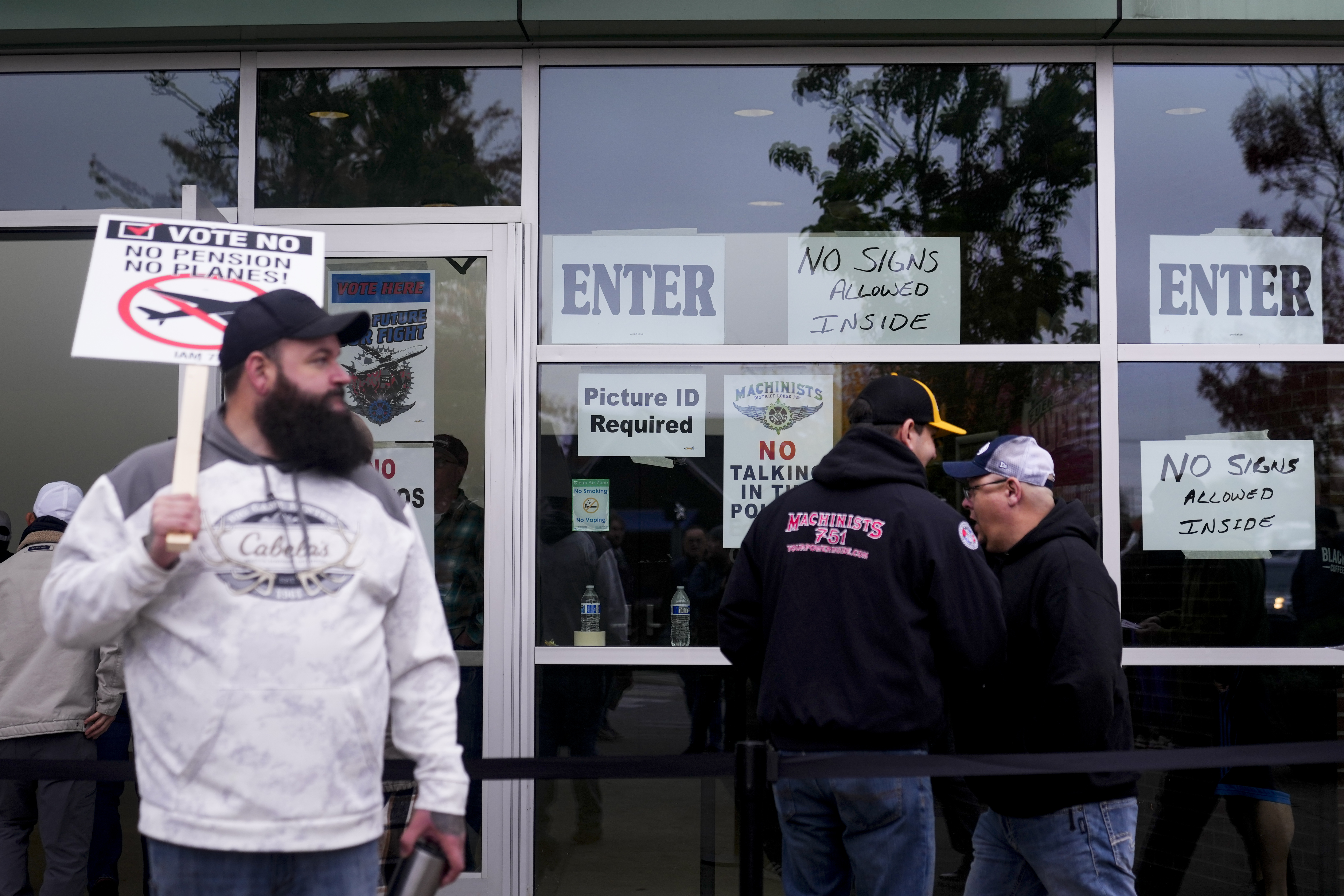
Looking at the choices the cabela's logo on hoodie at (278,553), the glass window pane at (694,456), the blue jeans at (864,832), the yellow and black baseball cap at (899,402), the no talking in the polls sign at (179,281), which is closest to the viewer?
the cabela's logo on hoodie at (278,553)

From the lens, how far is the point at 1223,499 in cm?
550

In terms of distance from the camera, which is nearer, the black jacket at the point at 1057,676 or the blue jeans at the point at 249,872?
the blue jeans at the point at 249,872

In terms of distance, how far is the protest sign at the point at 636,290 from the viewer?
18.3 ft

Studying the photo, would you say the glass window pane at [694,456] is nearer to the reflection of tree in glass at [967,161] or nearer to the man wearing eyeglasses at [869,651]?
the reflection of tree in glass at [967,161]

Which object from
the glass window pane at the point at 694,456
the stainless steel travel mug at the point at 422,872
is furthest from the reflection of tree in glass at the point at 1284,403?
the stainless steel travel mug at the point at 422,872

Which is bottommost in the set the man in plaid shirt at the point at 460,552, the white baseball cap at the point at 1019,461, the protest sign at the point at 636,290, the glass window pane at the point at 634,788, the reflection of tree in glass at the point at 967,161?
the glass window pane at the point at 634,788

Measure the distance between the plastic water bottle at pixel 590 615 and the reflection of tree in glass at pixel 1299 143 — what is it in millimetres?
3433

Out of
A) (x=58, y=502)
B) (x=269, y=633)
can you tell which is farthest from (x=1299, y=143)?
(x=58, y=502)

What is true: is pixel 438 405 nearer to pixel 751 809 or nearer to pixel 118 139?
pixel 118 139

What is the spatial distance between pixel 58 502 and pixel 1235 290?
558 centimetres

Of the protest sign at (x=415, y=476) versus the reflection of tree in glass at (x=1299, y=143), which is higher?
the reflection of tree in glass at (x=1299, y=143)

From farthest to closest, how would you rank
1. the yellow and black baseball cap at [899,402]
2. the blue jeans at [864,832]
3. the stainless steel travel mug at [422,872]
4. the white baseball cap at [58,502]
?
the white baseball cap at [58,502] < the yellow and black baseball cap at [899,402] < the blue jeans at [864,832] < the stainless steel travel mug at [422,872]

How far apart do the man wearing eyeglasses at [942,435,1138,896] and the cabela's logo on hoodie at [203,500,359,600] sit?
2.17 m

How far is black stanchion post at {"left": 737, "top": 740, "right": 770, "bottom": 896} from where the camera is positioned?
3373 mm
